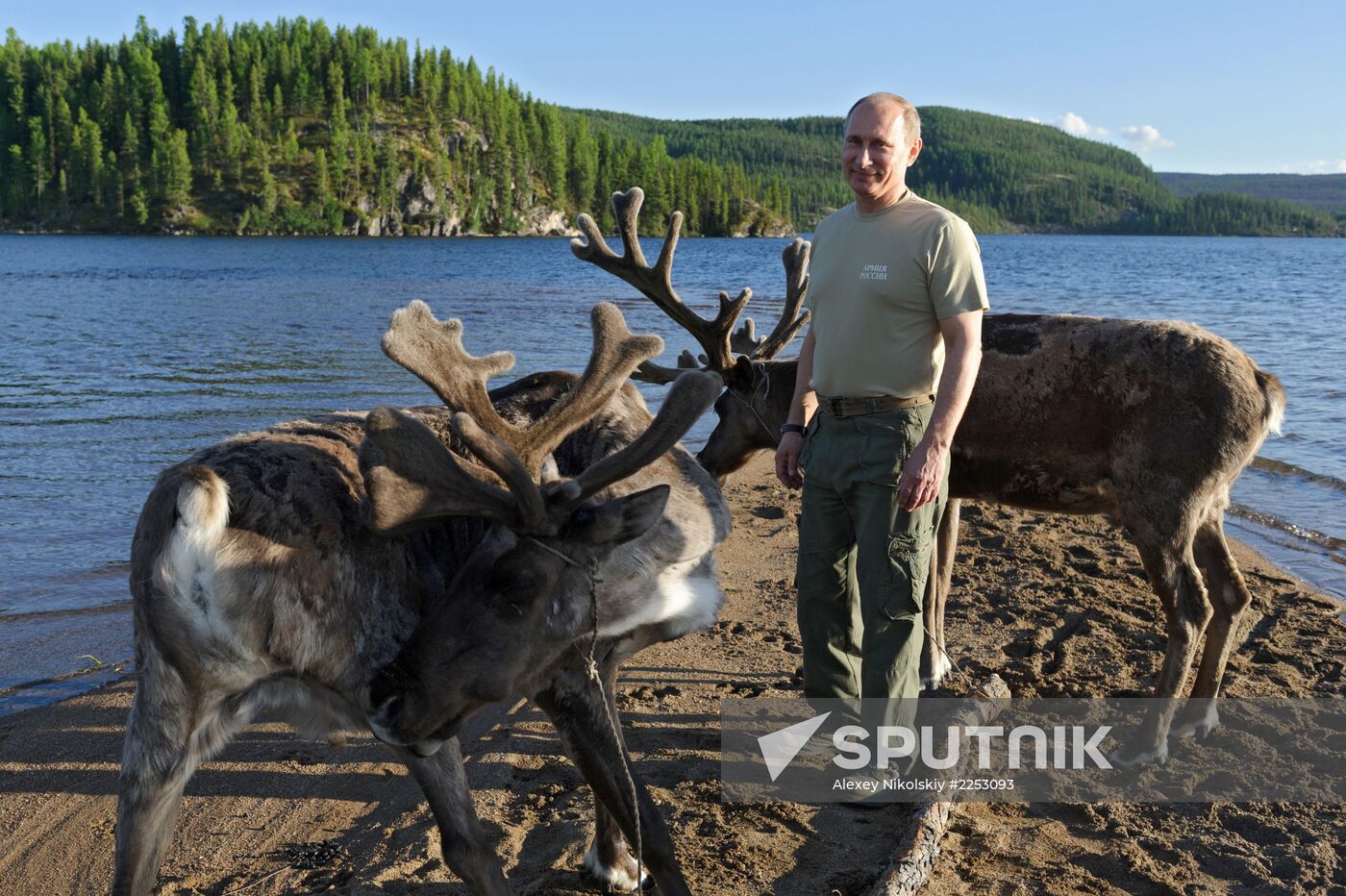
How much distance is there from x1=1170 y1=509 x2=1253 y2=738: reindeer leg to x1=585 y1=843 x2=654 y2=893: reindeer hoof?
10.1 ft

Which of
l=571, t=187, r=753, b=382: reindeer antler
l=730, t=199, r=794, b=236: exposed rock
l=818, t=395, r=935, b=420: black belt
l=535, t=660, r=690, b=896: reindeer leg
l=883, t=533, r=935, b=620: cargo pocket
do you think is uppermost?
l=730, t=199, r=794, b=236: exposed rock

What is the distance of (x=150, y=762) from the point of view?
11.0 ft

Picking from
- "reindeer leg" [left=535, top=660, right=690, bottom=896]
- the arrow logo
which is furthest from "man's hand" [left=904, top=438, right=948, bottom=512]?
"reindeer leg" [left=535, top=660, right=690, bottom=896]

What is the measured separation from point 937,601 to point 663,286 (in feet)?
9.29

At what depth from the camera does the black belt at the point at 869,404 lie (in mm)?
4660

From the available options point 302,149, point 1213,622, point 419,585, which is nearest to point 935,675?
point 1213,622

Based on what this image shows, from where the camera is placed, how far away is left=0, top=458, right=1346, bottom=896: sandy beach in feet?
14.1

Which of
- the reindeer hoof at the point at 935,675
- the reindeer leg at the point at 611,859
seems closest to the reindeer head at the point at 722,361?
the reindeer hoof at the point at 935,675

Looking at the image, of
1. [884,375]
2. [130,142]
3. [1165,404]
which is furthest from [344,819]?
[130,142]

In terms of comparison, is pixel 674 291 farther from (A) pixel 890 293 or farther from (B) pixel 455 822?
(B) pixel 455 822

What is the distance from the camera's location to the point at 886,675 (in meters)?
4.82

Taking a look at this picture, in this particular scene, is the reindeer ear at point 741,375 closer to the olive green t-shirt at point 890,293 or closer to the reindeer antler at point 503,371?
the olive green t-shirt at point 890,293

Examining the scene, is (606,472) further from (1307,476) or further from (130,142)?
(130,142)

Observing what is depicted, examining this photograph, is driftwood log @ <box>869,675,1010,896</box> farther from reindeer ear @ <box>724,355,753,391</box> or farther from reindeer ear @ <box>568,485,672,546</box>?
reindeer ear @ <box>724,355,753,391</box>
